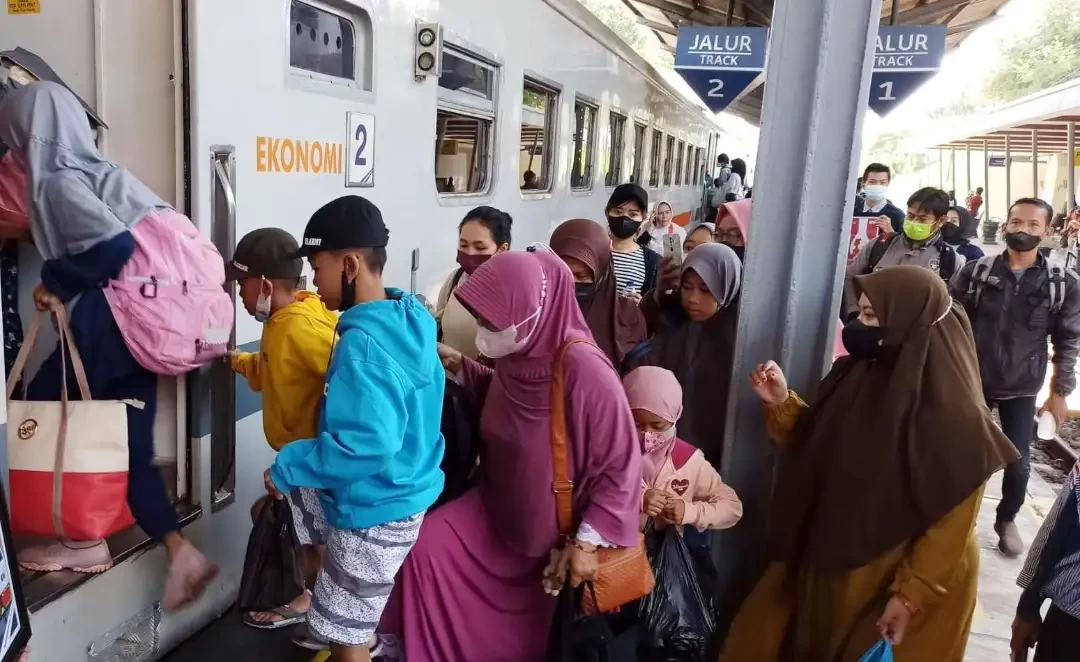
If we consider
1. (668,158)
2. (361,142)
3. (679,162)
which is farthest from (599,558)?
(679,162)

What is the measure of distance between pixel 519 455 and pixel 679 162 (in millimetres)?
10812

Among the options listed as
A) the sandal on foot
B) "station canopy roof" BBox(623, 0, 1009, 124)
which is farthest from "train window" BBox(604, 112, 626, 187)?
the sandal on foot

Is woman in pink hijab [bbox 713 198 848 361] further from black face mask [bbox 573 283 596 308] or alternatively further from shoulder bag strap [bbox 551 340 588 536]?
shoulder bag strap [bbox 551 340 588 536]

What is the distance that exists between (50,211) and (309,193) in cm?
90

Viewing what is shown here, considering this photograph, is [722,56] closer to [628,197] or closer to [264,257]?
[628,197]

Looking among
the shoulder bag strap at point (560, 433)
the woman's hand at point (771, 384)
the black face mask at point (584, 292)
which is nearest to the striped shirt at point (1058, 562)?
the woman's hand at point (771, 384)

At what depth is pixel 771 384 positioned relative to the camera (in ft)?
7.77

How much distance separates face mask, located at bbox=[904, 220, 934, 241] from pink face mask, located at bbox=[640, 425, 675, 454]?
3.09 meters

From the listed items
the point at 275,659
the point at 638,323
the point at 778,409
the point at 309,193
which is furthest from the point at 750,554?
the point at 309,193

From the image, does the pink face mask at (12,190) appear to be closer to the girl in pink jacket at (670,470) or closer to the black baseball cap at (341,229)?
the black baseball cap at (341,229)

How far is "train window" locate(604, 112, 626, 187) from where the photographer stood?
745 cm

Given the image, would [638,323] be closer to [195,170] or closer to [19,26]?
[195,170]

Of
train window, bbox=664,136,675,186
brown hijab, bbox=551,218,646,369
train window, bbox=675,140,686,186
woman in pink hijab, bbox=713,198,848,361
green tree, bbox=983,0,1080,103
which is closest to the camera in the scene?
brown hijab, bbox=551,218,646,369

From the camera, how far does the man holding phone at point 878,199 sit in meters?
6.37
